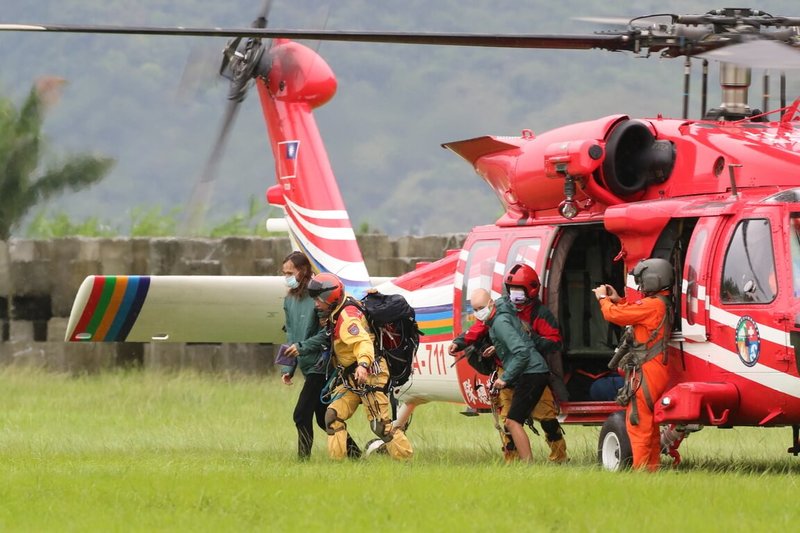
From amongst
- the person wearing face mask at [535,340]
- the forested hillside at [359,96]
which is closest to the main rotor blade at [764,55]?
the person wearing face mask at [535,340]

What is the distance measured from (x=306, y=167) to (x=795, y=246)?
8006 mm

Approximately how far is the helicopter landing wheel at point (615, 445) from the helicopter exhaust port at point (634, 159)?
1.74m

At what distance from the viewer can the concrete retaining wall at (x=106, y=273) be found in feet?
79.8


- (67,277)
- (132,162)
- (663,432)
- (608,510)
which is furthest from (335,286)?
(132,162)

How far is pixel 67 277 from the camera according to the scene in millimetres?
24516

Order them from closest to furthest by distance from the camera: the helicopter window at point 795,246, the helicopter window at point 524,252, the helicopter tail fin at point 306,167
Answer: the helicopter window at point 795,246 → the helicopter window at point 524,252 → the helicopter tail fin at point 306,167

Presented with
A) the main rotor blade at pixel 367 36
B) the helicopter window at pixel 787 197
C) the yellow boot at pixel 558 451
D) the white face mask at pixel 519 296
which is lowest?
the yellow boot at pixel 558 451

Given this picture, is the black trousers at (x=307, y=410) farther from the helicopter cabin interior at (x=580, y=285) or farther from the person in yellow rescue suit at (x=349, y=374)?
the helicopter cabin interior at (x=580, y=285)

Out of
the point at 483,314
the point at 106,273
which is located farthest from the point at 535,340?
the point at 106,273

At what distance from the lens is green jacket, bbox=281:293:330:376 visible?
12984 millimetres

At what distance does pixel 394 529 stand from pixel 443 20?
109 metres

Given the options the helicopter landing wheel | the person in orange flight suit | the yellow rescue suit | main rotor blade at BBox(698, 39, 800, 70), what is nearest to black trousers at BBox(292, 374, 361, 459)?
the yellow rescue suit

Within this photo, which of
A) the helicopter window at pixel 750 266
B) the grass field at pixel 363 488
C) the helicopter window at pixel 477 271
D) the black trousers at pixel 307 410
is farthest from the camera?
the helicopter window at pixel 477 271

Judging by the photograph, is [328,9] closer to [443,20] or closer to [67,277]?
[67,277]
